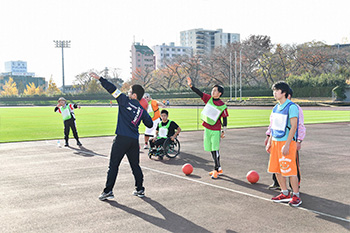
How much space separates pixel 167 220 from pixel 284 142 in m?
2.36

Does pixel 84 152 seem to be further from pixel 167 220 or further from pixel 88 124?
pixel 88 124

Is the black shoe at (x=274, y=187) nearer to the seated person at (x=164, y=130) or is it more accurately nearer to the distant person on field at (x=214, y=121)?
the distant person on field at (x=214, y=121)

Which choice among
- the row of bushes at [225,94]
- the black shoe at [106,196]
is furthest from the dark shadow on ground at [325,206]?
the row of bushes at [225,94]

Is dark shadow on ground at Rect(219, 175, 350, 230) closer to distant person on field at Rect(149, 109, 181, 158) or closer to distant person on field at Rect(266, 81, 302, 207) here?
distant person on field at Rect(266, 81, 302, 207)

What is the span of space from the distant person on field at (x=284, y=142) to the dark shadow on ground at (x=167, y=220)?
1.87 m

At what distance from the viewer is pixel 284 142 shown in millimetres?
5867

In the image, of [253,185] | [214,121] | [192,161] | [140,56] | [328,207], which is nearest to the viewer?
[328,207]

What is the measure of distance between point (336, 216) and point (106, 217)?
3434mm

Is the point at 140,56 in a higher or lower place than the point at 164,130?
higher

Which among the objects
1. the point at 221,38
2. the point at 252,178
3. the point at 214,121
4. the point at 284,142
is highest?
the point at 221,38

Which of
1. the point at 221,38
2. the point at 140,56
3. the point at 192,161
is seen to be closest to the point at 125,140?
the point at 192,161

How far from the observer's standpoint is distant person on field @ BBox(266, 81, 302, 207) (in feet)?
18.8

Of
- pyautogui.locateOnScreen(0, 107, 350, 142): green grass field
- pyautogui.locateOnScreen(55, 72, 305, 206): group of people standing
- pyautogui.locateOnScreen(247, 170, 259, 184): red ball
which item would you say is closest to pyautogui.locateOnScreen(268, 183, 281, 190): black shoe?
pyautogui.locateOnScreen(55, 72, 305, 206): group of people standing

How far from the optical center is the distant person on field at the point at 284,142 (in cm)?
574
